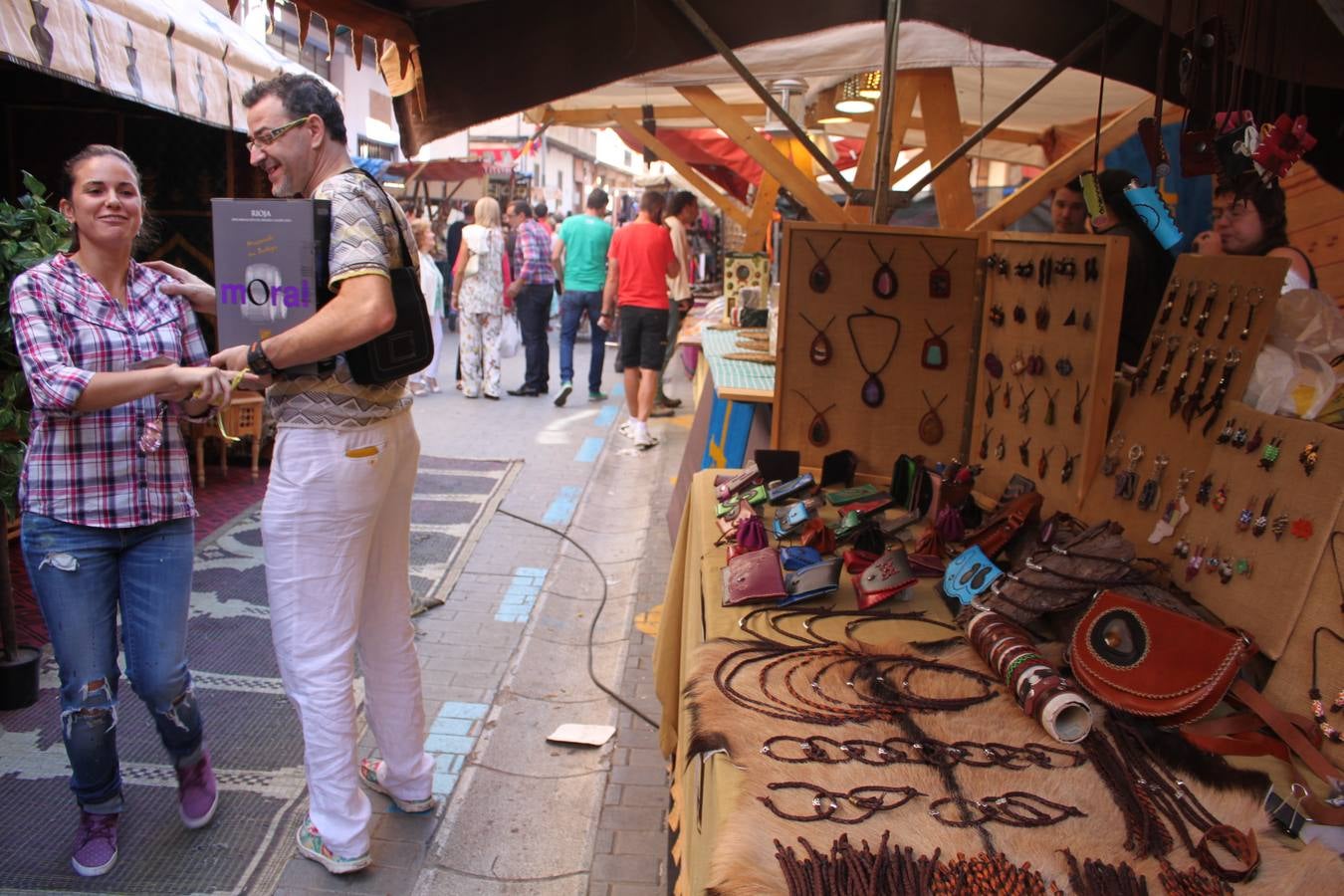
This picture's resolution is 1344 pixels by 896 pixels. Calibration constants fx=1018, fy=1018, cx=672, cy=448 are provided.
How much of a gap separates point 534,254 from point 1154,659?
8.37 meters

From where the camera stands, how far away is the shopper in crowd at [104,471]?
93.3 inches

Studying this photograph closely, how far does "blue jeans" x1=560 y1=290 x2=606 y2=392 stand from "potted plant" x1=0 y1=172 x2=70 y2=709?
6122 mm

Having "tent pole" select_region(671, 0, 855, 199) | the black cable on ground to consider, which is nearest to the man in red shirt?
the black cable on ground

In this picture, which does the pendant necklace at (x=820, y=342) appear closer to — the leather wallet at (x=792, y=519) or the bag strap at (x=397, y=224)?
the leather wallet at (x=792, y=519)

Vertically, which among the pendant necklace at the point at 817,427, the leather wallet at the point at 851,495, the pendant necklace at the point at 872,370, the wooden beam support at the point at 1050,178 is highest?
the wooden beam support at the point at 1050,178

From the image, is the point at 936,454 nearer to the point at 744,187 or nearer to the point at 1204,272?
the point at 1204,272

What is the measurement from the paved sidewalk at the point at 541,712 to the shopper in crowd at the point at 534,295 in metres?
2.86

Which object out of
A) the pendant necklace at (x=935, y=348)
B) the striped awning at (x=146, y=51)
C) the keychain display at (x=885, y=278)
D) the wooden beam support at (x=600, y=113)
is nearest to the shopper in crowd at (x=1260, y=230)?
the pendant necklace at (x=935, y=348)

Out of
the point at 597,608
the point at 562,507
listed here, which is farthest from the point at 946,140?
the point at 562,507

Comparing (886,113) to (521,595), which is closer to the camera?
(886,113)

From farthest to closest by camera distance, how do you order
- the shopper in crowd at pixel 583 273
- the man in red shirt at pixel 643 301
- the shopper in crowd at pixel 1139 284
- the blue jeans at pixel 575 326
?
1. the blue jeans at pixel 575 326
2. the shopper in crowd at pixel 583 273
3. the man in red shirt at pixel 643 301
4. the shopper in crowd at pixel 1139 284

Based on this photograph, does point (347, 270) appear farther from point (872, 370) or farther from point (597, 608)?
point (597, 608)

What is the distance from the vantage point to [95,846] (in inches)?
102

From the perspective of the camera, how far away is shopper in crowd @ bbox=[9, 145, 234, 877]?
2.37 metres
